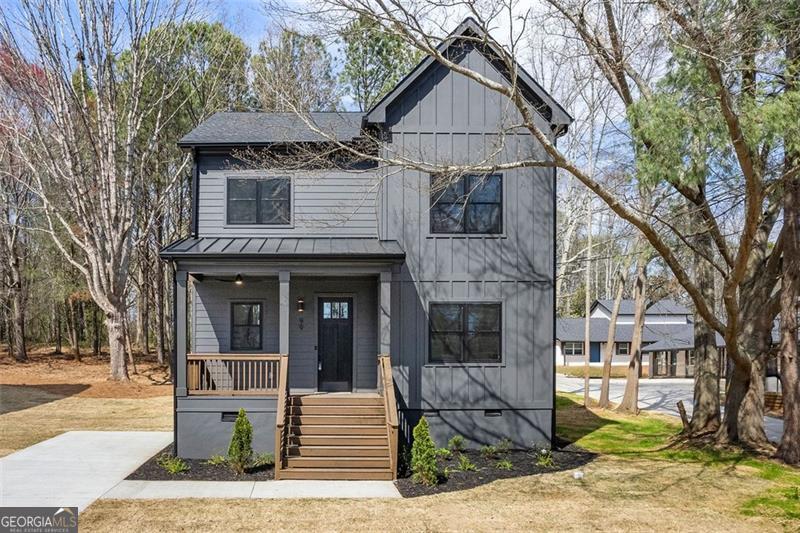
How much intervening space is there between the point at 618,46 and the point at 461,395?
7052 millimetres

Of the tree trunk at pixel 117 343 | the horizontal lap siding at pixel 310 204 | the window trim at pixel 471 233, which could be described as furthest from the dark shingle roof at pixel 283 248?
the tree trunk at pixel 117 343

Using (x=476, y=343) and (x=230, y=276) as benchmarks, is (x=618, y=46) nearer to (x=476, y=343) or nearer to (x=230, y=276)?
(x=476, y=343)

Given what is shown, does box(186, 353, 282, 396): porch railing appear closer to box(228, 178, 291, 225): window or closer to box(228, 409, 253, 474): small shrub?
box(228, 409, 253, 474): small shrub

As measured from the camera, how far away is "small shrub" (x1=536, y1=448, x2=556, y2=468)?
11750mm

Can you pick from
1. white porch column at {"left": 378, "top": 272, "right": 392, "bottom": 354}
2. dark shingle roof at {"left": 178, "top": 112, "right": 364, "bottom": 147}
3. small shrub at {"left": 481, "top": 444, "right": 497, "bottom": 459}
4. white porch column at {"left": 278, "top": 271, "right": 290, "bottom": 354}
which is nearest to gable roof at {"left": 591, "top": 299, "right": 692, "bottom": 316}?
dark shingle roof at {"left": 178, "top": 112, "right": 364, "bottom": 147}

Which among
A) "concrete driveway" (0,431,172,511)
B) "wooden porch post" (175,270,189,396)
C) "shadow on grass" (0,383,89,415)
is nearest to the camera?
"concrete driveway" (0,431,172,511)

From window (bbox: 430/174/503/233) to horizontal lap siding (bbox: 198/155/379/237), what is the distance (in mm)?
1515

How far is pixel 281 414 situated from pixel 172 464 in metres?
2.01

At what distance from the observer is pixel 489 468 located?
11.5m

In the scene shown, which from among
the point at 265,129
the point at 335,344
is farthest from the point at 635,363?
the point at 265,129

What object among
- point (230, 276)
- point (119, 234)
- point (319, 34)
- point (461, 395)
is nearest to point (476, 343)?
point (461, 395)

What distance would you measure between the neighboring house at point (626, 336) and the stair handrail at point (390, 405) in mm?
32318

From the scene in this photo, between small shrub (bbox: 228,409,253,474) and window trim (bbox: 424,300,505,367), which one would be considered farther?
window trim (bbox: 424,300,505,367)

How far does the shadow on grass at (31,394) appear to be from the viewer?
18.5 meters
